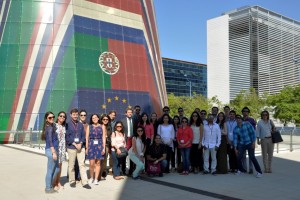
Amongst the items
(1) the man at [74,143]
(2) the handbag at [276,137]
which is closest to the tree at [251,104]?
(2) the handbag at [276,137]

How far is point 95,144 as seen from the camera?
8445 millimetres

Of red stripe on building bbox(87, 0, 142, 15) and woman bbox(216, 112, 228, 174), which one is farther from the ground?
red stripe on building bbox(87, 0, 142, 15)

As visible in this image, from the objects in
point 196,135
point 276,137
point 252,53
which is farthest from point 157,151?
point 252,53

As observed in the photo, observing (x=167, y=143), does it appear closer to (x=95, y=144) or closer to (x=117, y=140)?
(x=117, y=140)

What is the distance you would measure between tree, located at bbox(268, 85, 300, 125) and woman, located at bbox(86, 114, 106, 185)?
3781cm

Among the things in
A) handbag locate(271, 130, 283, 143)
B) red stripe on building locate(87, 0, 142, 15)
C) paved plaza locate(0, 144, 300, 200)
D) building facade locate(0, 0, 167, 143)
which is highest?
red stripe on building locate(87, 0, 142, 15)

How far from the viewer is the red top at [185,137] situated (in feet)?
31.9

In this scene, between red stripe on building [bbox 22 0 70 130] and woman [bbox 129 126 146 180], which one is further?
red stripe on building [bbox 22 0 70 130]

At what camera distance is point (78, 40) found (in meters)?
21.6

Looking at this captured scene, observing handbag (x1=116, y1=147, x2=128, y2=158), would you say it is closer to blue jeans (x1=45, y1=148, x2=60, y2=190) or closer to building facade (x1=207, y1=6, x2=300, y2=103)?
blue jeans (x1=45, y1=148, x2=60, y2=190)

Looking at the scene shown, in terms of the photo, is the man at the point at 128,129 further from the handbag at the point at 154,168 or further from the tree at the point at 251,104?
the tree at the point at 251,104

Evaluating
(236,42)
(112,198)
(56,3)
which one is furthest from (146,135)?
(236,42)

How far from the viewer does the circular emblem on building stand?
72.8ft

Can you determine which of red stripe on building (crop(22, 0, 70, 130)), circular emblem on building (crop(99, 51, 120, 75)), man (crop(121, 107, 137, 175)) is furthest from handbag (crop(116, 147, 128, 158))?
circular emblem on building (crop(99, 51, 120, 75))
